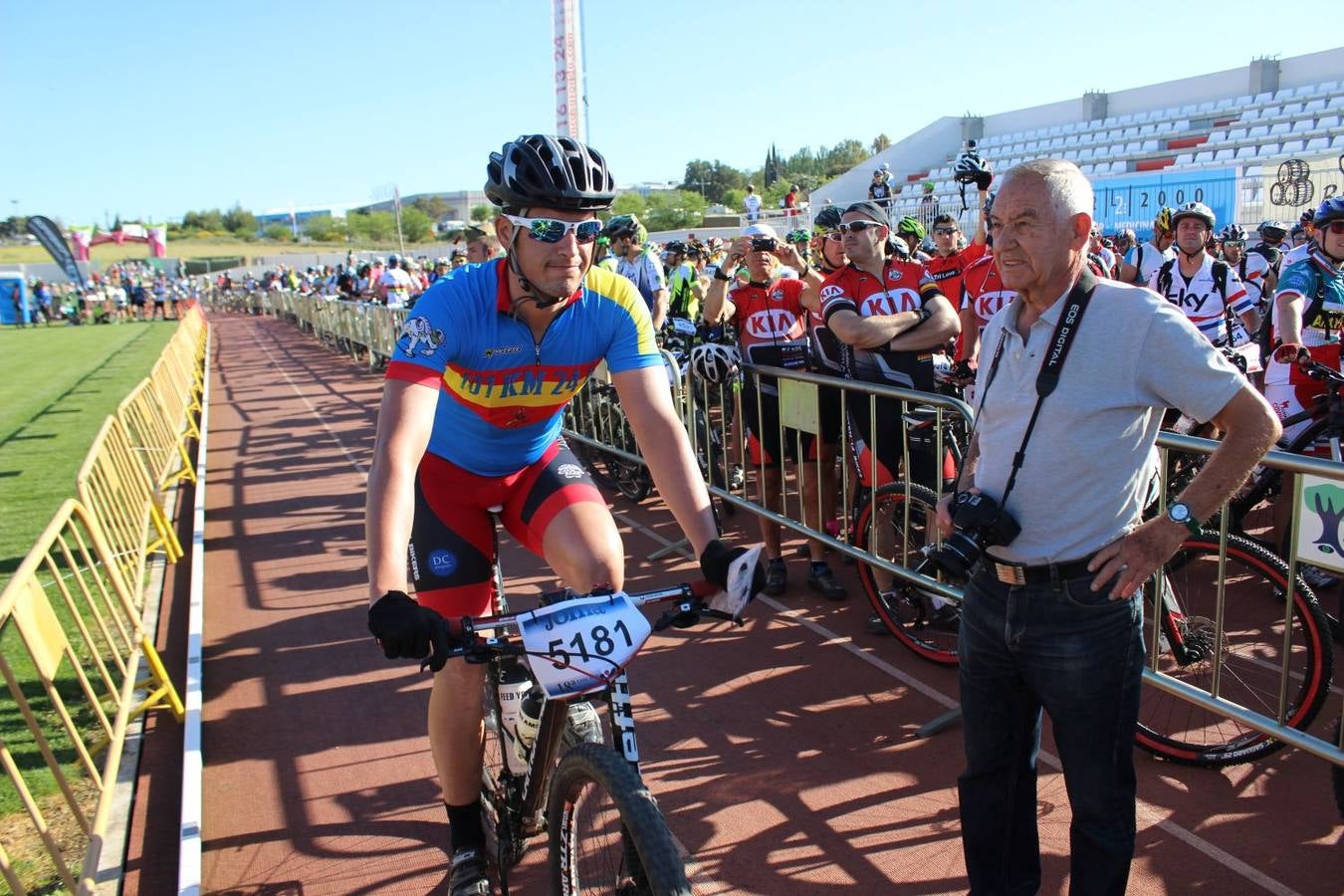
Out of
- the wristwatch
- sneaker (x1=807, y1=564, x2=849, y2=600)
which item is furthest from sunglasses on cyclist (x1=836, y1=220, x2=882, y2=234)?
the wristwatch

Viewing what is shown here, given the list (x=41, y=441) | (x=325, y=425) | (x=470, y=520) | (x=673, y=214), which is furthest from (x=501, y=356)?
(x=673, y=214)

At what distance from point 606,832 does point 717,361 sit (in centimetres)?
450

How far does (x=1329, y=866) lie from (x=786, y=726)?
6.76ft

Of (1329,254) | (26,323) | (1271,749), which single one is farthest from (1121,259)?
(26,323)

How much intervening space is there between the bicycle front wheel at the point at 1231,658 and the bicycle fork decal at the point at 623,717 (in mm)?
2301

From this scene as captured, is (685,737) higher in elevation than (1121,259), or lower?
lower

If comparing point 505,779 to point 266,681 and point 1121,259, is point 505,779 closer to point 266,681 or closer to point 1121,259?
point 266,681

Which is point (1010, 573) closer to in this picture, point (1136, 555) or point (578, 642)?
point (1136, 555)

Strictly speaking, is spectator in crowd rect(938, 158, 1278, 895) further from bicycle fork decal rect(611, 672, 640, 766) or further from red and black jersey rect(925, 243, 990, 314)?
red and black jersey rect(925, 243, 990, 314)

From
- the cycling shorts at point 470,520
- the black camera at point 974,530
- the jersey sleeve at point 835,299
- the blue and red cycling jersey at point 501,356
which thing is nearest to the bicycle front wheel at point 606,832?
the cycling shorts at point 470,520

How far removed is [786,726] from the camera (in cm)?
445

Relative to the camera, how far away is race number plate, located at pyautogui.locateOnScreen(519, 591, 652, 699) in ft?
7.14

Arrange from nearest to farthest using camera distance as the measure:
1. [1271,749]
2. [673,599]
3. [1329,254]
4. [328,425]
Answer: [673,599] → [1271,749] → [1329,254] → [328,425]

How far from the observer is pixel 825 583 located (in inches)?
238
